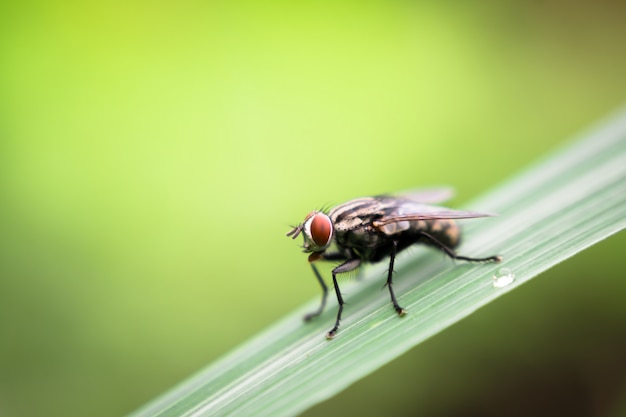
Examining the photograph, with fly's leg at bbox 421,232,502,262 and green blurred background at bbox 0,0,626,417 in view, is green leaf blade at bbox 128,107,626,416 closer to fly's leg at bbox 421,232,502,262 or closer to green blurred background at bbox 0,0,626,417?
fly's leg at bbox 421,232,502,262

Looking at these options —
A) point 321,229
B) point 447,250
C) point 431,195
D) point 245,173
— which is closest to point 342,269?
point 321,229

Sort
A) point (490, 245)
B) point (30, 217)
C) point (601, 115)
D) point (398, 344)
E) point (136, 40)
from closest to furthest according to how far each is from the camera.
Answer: point (398, 344), point (490, 245), point (30, 217), point (136, 40), point (601, 115)

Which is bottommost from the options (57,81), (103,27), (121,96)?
(121,96)

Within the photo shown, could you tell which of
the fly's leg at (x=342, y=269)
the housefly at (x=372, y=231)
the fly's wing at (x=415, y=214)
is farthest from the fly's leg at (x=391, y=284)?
the fly's leg at (x=342, y=269)

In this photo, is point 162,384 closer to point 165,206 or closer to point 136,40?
point 165,206

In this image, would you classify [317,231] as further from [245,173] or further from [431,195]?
[245,173]

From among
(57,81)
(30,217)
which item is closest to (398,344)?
(30,217)

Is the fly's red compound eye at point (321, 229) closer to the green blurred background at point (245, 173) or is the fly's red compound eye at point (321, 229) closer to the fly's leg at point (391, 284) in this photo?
the fly's leg at point (391, 284)
